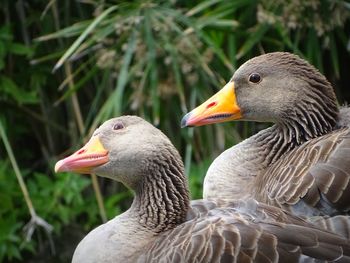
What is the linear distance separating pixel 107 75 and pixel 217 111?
2.28m

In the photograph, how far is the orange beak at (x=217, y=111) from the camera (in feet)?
19.8

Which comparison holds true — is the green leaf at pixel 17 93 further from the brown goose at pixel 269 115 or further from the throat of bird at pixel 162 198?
the throat of bird at pixel 162 198

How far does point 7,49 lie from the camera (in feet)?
28.3

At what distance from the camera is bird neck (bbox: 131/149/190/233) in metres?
5.32

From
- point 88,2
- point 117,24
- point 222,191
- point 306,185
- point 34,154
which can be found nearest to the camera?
point 306,185

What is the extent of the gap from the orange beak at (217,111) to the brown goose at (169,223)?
0.67m

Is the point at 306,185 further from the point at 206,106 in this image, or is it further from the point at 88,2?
the point at 88,2

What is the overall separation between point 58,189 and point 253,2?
2.11 m

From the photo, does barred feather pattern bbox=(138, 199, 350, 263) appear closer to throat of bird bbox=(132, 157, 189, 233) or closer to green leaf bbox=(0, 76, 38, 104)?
throat of bird bbox=(132, 157, 189, 233)

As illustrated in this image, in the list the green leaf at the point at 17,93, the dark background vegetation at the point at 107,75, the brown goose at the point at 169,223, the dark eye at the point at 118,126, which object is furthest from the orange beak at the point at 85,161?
the green leaf at the point at 17,93

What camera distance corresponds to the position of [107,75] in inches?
323

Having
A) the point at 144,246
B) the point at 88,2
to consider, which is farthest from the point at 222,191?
the point at 88,2

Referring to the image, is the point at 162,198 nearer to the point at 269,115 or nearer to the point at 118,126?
the point at 118,126

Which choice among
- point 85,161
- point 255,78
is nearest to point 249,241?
point 85,161
